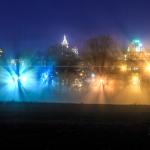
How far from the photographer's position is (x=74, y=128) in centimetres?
1262

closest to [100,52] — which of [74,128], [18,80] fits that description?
[18,80]

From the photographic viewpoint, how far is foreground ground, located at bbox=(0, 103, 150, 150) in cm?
1045

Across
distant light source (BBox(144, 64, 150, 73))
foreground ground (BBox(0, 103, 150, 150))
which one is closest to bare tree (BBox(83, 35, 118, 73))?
distant light source (BBox(144, 64, 150, 73))

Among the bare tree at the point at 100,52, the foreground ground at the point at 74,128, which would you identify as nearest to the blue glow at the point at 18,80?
the bare tree at the point at 100,52

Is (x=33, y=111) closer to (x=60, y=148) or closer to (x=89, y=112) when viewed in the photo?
(x=89, y=112)

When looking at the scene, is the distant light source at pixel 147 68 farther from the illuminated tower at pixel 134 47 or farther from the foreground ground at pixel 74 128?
the foreground ground at pixel 74 128

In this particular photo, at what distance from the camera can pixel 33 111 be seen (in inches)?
691

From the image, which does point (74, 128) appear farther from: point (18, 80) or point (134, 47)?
point (134, 47)

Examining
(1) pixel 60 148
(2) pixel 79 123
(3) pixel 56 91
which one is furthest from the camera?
(3) pixel 56 91

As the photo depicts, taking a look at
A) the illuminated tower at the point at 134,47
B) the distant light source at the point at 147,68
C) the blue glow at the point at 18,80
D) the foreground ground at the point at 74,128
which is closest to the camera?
the foreground ground at the point at 74,128

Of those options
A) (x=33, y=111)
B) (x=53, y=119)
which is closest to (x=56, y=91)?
(x=33, y=111)

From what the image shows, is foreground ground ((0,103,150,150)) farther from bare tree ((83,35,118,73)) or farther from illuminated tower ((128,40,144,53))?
illuminated tower ((128,40,144,53))

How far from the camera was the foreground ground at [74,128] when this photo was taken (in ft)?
34.3

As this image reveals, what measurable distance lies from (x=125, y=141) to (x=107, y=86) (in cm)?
3526
